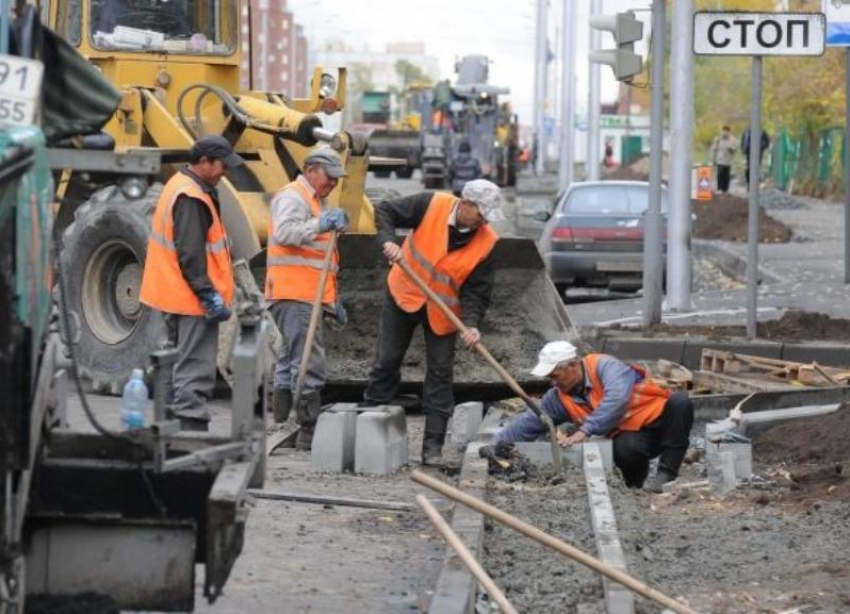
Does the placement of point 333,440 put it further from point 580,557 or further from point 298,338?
point 580,557

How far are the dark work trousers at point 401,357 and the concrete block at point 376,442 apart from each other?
19.0 inches

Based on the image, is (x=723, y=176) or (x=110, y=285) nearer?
(x=110, y=285)

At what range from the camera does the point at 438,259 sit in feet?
41.3

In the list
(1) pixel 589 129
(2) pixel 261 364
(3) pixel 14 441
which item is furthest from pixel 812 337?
(1) pixel 589 129

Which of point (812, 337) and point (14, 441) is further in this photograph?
point (812, 337)

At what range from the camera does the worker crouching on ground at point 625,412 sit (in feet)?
39.0

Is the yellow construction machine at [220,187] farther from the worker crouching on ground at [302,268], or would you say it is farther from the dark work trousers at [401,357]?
the dark work trousers at [401,357]


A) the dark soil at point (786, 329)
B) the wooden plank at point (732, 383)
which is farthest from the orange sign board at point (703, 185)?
the wooden plank at point (732, 383)

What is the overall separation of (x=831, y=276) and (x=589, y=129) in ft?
69.3

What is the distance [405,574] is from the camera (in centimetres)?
925

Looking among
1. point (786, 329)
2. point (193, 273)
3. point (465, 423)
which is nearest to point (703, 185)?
point (786, 329)

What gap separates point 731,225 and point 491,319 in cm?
2548

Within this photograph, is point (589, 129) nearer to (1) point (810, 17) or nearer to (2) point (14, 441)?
(1) point (810, 17)

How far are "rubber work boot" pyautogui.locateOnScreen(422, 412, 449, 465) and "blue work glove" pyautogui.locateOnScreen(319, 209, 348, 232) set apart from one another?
1.24m
